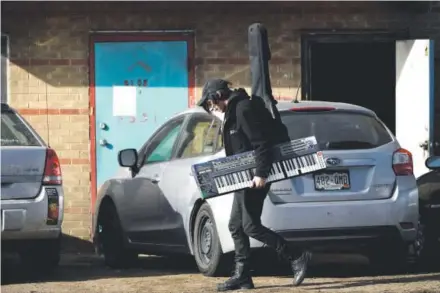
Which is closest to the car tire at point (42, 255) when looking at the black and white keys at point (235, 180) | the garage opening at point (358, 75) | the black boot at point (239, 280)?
the black boot at point (239, 280)

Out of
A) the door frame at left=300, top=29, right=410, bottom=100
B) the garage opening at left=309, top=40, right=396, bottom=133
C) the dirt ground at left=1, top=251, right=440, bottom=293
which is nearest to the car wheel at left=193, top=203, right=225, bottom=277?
the dirt ground at left=1, top=251, right=440, bottom=293

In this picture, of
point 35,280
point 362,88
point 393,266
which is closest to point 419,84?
point 362,88

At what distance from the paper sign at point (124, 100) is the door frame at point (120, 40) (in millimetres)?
273

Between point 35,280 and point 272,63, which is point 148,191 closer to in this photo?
point 35,280

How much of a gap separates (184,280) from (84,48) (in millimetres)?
4803

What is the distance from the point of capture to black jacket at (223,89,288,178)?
8.27m

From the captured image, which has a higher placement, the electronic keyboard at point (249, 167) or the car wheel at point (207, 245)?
the electronic keyboard at point (249, 167)

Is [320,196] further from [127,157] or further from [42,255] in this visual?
[42,255]

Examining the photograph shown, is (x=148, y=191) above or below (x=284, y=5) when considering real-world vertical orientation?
below

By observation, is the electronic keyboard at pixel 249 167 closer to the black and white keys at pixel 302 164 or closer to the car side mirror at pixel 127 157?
the black and white keys at pixel 302 164

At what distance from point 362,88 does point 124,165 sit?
5198 millimetres

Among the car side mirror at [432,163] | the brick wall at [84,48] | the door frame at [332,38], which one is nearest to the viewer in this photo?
the car side mirror at [432,163]

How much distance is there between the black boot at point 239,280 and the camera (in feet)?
27.9

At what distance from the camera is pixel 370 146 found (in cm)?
914
